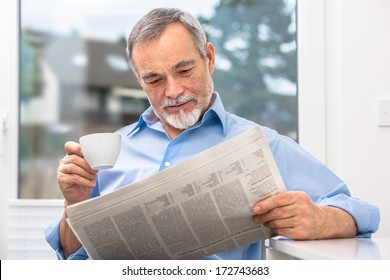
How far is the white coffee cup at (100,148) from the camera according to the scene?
3.64 feet

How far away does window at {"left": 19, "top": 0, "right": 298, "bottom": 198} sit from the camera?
85.0 inches

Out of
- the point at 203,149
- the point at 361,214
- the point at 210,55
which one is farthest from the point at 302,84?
the point at 361,214

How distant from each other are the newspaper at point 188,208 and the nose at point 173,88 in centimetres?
46

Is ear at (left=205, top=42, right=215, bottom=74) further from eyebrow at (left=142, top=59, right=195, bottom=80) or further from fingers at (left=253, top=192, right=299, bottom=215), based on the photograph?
fingers at (left=253, top=192, right=299, bottom=215)

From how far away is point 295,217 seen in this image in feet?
3.47

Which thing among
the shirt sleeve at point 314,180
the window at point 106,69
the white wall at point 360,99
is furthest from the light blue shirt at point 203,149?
the white wall at point 360,99

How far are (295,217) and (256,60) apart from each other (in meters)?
1.24

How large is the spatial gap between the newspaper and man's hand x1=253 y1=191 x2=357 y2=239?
18mm

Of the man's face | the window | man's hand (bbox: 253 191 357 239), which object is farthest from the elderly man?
the window

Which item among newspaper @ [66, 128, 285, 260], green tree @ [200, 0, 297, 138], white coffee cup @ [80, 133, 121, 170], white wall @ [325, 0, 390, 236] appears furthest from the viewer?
green tree @ [200, 0, 297, 138]
